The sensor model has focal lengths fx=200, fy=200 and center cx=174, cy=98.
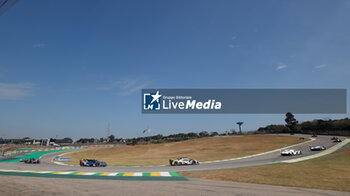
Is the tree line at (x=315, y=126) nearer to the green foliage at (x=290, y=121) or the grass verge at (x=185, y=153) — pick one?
the green foliage at (x=290, y=121)

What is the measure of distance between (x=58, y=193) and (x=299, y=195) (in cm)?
1226

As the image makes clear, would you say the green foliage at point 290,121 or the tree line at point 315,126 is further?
the green foliage at point 290,121

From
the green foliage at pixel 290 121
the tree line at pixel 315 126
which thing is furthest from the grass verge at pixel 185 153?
the green foliage at pixel 290 121

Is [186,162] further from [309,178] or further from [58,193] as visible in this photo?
[58,193]

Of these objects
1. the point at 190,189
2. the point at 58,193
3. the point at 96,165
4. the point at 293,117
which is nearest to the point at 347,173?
the point at 190,189

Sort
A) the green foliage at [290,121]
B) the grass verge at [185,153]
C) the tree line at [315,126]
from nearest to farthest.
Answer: the grass verge at [185,153] < the tree line at [315,126] < the green foliage at [290,121]

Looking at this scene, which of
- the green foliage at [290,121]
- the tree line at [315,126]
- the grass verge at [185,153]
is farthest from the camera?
the green foliage at [290,121]

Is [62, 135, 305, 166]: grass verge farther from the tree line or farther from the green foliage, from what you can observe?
the green foliage

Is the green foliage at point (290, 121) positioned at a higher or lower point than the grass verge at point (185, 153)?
higher

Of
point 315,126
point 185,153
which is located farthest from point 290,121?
point 185,153

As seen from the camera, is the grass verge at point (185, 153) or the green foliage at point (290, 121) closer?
the grass verge at point (185, 153)

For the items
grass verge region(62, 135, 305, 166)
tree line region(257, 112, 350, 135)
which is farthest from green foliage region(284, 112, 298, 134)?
grass verge region(62, 135, 305, 166)

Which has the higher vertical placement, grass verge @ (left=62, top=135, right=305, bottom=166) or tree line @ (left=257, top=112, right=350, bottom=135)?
tree line @ (left=257, top=112, right=350, bottom=135)

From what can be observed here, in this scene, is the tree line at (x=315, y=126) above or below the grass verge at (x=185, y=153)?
above
